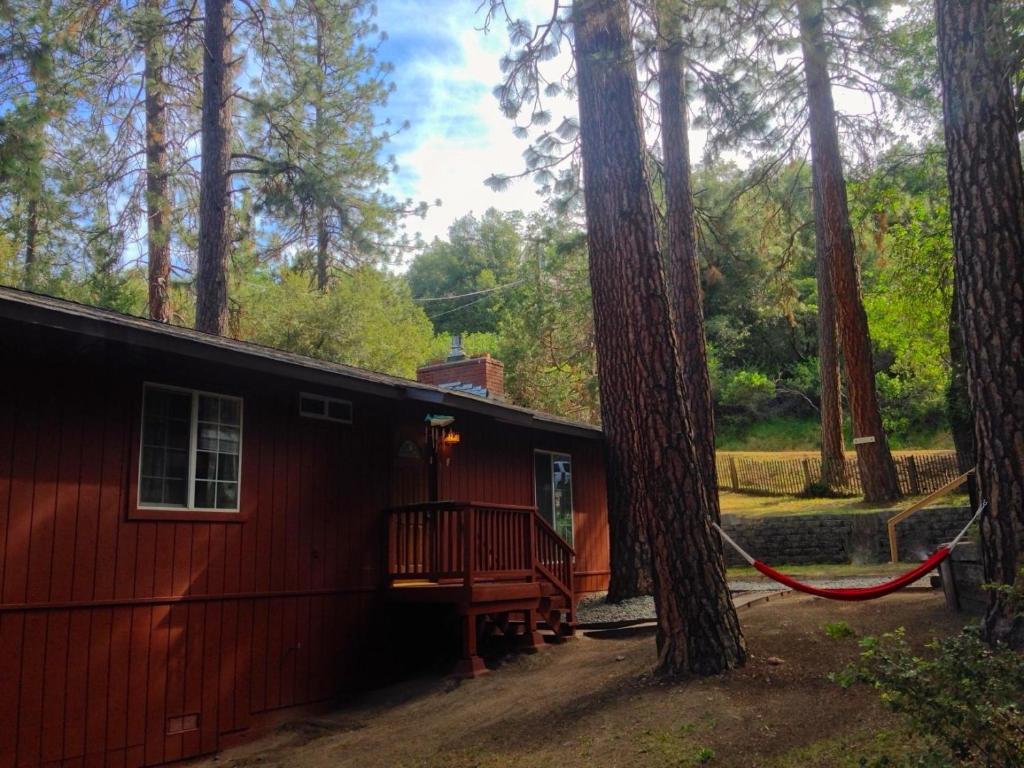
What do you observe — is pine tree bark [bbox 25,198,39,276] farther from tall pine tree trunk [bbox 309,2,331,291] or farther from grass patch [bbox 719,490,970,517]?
grass patch [bbox 719,490,970,517]

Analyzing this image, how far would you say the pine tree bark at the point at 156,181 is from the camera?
14.2 meters

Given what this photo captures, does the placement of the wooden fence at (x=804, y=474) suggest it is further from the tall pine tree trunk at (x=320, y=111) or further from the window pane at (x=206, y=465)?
the window pane at (x=206, y=465)

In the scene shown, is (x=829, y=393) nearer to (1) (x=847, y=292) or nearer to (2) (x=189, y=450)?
(1) (x=847, y=292)

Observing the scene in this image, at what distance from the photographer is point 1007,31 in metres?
6.12

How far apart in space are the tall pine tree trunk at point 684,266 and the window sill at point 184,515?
6459 millimetres

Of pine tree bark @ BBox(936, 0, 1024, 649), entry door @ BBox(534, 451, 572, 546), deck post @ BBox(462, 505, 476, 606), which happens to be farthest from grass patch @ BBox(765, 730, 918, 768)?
entry door @ BBox(534, 451, 572, 546)

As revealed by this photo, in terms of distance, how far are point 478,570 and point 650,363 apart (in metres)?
3.20

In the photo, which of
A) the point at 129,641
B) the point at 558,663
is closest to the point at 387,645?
the point at 558,663

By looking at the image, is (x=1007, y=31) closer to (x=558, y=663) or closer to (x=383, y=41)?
(x=558, y=663)

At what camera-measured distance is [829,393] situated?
1889 centimetres

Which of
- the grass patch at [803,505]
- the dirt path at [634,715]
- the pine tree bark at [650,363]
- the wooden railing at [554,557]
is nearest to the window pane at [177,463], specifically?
the dirt path at [634,715]

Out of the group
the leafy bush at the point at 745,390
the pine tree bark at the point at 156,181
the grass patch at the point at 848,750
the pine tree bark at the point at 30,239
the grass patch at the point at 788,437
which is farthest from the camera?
the leafy bush at the point at 745,390

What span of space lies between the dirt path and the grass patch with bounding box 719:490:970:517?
24.9ft

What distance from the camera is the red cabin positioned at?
6.16 meters
